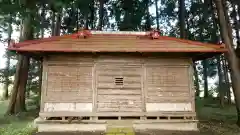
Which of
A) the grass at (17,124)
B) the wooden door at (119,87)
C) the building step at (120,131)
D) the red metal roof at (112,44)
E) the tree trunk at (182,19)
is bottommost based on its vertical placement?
the grass at (17,124)

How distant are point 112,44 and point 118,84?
157cm

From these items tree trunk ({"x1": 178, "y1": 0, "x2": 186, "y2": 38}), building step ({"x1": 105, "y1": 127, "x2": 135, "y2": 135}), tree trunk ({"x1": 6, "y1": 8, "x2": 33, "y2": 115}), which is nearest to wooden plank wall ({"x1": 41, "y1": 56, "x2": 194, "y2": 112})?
building step ({"x1": 105, "y1": 127, "x2": 135, "y2": 135})

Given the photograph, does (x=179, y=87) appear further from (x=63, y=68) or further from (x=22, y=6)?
(x=22, y=6)

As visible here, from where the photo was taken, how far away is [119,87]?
8773 mm

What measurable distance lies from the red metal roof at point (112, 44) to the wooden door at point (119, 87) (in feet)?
2.54

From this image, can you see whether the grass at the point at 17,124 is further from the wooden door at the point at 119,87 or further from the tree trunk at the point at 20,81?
the wooden door at the point at 119,87

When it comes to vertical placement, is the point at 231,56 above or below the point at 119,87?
above

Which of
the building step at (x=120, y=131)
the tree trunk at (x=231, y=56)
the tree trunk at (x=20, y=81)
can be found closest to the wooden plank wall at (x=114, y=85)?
the building step at (x=120, y=131)

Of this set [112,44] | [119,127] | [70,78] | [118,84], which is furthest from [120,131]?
[112,44]

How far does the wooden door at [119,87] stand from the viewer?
8.69 m

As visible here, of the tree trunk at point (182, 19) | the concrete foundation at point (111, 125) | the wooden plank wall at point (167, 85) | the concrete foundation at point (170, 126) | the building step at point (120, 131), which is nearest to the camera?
the building step at point (120, 131)

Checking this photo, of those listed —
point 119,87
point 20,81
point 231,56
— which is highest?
point 231,56

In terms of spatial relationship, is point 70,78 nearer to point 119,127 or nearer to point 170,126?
point 119,127

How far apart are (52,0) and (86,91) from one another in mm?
3487
